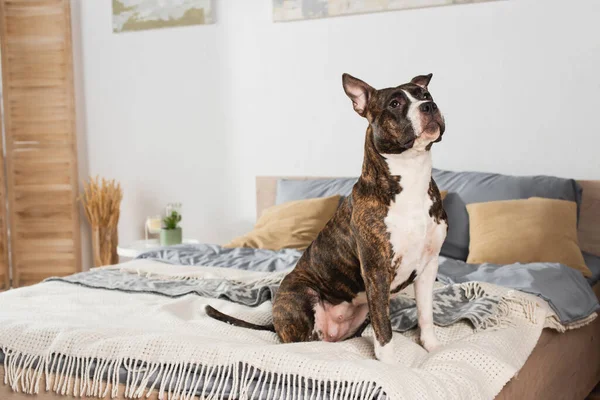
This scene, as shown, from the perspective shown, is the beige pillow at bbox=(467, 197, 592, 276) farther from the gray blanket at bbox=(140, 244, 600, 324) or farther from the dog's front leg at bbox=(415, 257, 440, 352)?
the dog's front leg at bbox=(415, 257, 440, 352)

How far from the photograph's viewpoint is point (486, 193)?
132 inches

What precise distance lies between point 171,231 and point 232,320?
2081 millimetres

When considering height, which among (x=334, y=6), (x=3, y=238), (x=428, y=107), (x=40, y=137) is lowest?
A: (x=3, y=238)

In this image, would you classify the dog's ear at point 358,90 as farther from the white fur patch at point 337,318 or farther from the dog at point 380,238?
the white fur patch at point 337,318

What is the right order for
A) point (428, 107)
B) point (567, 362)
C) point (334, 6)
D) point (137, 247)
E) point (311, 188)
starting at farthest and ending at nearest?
point (137, 247) → point (334, 6) → point (311, 188) → point (567, 362) → point (428, 107)

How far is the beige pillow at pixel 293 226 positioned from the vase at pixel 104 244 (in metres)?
1.36

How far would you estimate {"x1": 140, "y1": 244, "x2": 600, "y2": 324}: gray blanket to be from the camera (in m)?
2.43

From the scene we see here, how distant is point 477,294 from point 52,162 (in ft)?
10.7

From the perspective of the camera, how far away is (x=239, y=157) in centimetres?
436

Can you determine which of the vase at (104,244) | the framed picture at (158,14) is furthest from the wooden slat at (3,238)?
the framed picture at (158,14)

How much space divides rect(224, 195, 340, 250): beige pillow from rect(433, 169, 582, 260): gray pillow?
569 mm

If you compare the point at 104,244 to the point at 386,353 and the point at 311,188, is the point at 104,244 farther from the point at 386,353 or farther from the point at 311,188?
the point at 386,353

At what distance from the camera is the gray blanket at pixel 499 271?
2428mm

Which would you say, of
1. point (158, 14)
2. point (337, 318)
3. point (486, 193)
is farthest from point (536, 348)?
point (158, 14)
